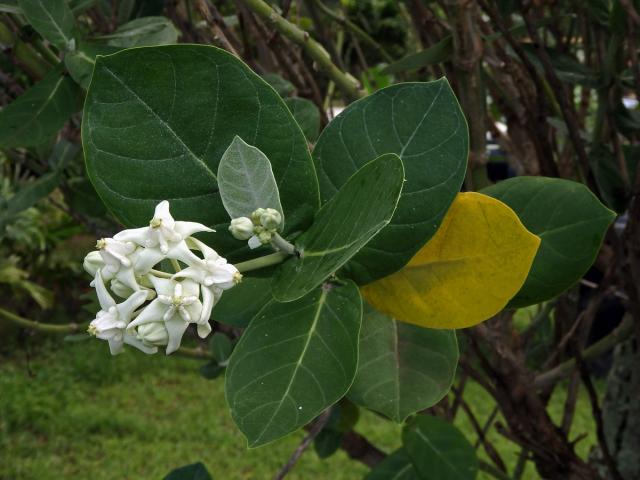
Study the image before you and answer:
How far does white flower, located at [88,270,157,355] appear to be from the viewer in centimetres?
58

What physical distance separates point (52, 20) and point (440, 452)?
2.69ft

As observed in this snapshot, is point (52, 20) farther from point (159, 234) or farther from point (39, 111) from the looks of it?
point (159, 234)

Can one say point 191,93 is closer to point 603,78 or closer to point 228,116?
point 228,116

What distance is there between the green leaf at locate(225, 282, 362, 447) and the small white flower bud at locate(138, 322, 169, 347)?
0.09 metres

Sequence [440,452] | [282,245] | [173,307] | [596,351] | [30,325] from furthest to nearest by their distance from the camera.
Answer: [30,325] < [596,351] < [440,452] < [282,245] < [173,307]

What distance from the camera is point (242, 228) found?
24.5 inches

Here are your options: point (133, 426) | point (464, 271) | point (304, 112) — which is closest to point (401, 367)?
point (464, 271)

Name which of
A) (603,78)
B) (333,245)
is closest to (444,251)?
(333,245)

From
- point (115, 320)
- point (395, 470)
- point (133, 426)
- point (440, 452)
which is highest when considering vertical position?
point (115, 320)

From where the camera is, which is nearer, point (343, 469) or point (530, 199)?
point (530, 199)

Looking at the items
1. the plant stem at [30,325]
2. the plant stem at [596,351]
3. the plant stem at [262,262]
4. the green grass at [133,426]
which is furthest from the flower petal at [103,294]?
the green grass at [133,426]

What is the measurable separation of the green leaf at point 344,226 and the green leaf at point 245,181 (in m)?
0.04

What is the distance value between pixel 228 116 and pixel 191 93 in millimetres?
37

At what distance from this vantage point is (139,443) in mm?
4441
